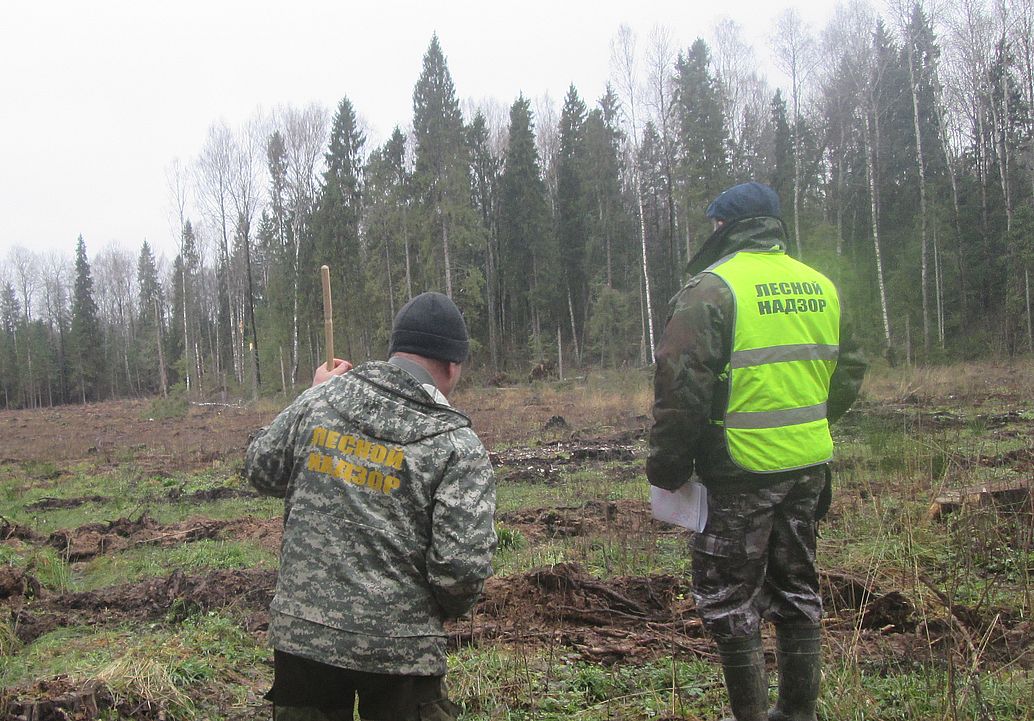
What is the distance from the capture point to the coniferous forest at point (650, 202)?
94.8ft

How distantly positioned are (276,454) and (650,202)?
43871 mm

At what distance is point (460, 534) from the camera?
201 centimetres

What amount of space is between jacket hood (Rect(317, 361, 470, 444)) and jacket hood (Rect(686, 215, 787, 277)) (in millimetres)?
1428

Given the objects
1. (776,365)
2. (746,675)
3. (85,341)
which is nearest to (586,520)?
(746,675)

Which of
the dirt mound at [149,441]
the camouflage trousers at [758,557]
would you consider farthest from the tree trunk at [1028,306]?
the camouflage trousers at [758,557]

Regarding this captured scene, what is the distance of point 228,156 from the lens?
39188mm

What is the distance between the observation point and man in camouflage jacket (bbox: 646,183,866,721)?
2709mm

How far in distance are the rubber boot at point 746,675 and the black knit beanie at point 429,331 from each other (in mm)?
1528

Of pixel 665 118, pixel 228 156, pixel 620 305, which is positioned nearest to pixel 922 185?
pixel 665 118

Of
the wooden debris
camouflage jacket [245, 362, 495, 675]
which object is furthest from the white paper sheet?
the wooden debris

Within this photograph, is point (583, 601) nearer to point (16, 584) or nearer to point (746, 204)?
point (746, 204)

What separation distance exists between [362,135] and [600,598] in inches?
1664

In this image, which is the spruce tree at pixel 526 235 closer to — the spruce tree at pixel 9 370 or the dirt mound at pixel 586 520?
the dirt mound at pixel 586 520

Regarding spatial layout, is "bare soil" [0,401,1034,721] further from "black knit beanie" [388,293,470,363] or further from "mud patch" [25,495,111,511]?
"black knit beanie" [388,293,470,363]
